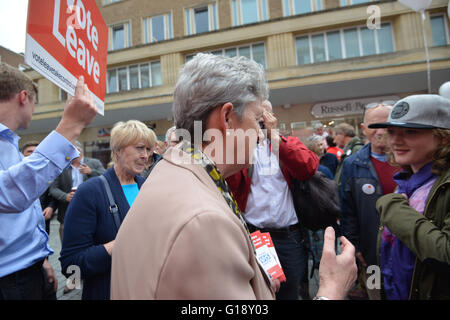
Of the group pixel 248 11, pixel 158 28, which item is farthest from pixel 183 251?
pixel 158 28

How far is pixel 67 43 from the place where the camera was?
4.09ft

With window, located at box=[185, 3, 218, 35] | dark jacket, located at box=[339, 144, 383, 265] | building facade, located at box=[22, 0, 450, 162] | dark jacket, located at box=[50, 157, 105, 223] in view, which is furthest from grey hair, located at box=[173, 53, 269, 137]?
window, located at box=[185, 3, 218, 35]

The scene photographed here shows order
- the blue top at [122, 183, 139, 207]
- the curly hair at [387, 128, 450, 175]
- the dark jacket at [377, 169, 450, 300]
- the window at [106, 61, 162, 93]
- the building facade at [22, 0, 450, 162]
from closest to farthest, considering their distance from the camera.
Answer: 1. the dark jacket at [377, 169, 450, 300]
2. the curly hair at [387, 128, 450, 175]
3. the blue top at [122, 183, 139, 207]
4. the building facade at [22, 0, 450, 162]
5. the window at [106, 61, 162, 93]

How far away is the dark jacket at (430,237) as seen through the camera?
4.21ft

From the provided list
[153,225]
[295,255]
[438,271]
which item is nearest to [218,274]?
[153,225]

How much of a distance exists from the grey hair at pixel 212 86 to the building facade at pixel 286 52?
9.55 metres

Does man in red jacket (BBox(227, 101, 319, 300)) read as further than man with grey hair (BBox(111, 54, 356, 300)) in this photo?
Yes

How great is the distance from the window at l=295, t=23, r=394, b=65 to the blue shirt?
42.4 feet

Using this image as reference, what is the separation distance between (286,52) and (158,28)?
790 cm

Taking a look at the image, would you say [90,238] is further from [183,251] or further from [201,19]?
[201,19]

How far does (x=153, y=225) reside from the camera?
76 centimetres

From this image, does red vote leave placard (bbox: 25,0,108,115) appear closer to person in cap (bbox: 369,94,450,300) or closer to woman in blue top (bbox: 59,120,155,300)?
woman in blue top (bbox: 59,120,155,300)

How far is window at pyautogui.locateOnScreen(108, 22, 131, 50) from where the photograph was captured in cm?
1577
